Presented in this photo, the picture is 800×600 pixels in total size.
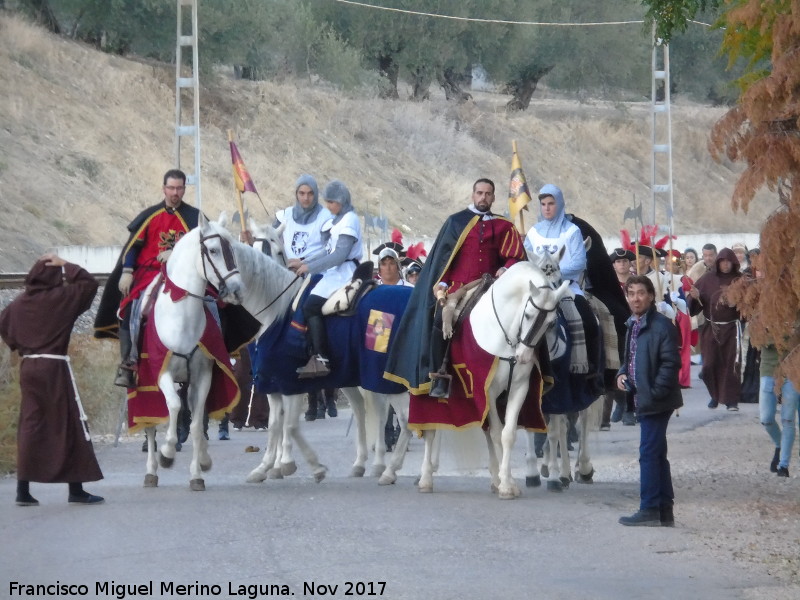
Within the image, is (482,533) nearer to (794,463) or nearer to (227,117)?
(794,463)

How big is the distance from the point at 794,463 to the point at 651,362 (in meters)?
5.36

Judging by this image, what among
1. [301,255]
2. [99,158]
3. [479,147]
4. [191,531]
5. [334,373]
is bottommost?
[191,531]

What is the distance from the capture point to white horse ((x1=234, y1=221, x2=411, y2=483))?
13484 millimetres

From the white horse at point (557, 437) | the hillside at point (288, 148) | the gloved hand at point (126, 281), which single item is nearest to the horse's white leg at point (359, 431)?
the white horse at point (557, 437)

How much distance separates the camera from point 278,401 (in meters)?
13.9

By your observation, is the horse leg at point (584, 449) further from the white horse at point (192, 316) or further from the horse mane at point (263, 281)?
the white horse at point (192, 316)

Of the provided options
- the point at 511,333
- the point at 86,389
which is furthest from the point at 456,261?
the point at 86,389

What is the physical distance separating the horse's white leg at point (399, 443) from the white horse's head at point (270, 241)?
165 centimetres

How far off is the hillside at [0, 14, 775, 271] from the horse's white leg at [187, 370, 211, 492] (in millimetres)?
20660

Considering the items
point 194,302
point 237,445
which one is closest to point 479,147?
point 237,445

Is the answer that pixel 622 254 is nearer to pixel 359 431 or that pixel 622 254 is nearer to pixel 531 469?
pixel 359 431

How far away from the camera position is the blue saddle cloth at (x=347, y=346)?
1373 centimetres

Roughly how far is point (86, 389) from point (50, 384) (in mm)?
7117

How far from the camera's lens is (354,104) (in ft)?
218
